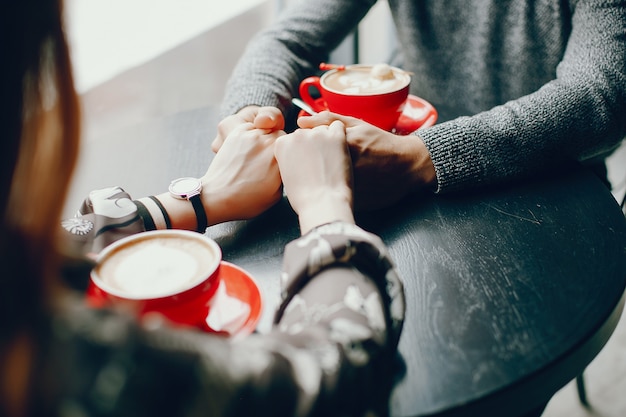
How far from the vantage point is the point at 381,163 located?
81cm

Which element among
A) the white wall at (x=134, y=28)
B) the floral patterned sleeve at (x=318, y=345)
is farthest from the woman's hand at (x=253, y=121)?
the white wall at (x=134, y=28)

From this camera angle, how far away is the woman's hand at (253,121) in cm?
89

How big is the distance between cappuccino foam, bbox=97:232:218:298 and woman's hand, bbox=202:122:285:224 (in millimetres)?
218

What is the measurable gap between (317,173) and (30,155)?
403mm

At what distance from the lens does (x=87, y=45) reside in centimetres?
184

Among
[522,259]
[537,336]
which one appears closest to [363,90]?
[522,259]

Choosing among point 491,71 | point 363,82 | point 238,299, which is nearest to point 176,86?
point 491,71

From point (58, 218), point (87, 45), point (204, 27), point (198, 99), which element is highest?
point (58, 218)

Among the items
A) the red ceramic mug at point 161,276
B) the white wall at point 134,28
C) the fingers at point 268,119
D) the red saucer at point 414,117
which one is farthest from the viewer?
the white wall at point 134,28

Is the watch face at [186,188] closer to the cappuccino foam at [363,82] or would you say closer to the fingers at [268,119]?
the fingers at [268,119]

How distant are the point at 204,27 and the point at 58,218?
7.18 feet

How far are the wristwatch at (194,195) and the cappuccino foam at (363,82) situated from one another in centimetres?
31

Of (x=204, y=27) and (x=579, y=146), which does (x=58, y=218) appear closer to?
(x=579, y=146)

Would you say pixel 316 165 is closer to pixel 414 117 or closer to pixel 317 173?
pixel 317 173
